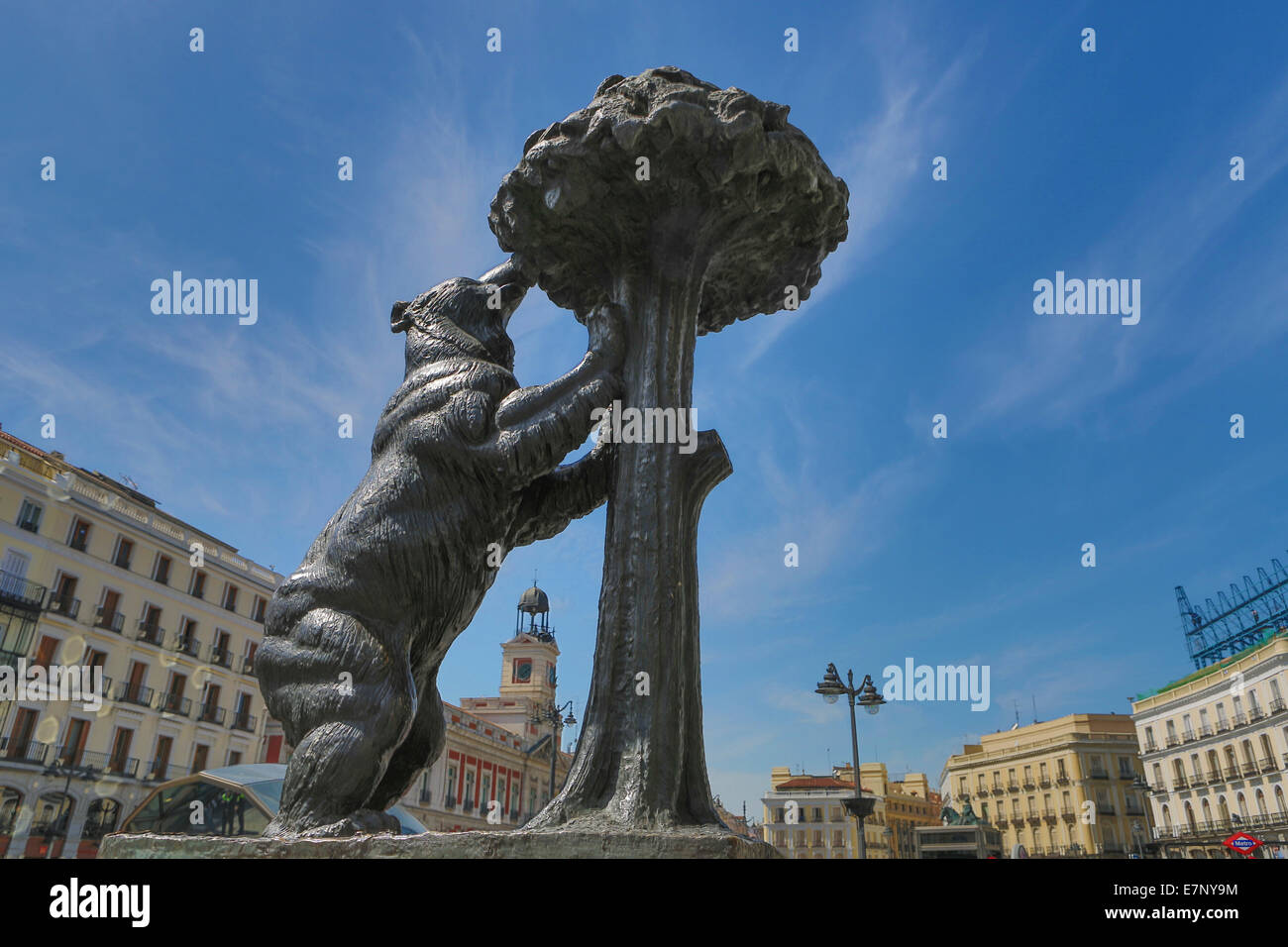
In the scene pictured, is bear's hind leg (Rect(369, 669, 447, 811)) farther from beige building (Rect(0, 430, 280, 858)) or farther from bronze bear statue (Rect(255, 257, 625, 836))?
beige building (Rect(0, 430, 280, 858))

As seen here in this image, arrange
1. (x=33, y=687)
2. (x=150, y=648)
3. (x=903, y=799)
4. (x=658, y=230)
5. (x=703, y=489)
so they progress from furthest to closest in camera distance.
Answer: (x=903, y=799)
(x=150, y=648)
(x=33, y=687)
(x=658, y=230)
(x=703, y=489)

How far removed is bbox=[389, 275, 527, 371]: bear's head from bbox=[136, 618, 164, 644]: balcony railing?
33.3 metres

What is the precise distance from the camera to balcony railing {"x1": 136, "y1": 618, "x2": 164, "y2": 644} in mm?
31703

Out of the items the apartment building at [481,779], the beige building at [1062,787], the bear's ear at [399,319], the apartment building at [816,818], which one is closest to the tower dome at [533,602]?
the apartment building at [481,779]

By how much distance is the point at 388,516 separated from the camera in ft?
11.6

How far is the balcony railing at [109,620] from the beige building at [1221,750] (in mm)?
43343

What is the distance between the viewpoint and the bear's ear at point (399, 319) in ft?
13.9

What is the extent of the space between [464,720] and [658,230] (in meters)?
44.4

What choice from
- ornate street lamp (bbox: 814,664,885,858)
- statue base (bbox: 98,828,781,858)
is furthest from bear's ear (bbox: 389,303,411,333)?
ornate street lamp (bbox: 814,664,885,858)

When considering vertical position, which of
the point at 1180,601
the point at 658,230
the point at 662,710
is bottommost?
the point at 662,710
